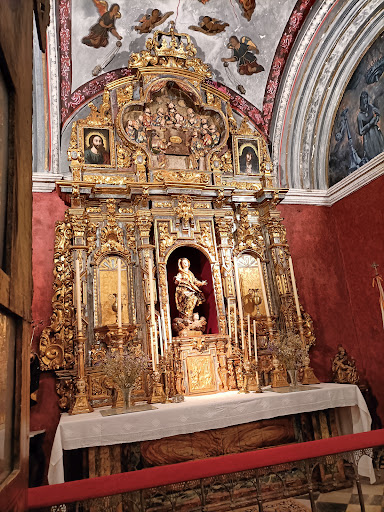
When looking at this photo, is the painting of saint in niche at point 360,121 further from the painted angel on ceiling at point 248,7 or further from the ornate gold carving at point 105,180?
the ornate gold carving at point 105,180

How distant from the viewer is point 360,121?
26.9ft

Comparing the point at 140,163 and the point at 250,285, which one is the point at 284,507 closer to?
the point at 250,285

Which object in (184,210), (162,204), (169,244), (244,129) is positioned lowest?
(169,244)

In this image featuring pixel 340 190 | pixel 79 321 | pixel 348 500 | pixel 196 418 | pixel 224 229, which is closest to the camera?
pixel 348 500

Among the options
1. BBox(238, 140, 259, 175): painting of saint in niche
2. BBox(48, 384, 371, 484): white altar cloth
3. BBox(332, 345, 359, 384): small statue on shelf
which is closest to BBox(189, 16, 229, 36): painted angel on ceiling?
BBox(238, 140, 259, 175): painting of saint in niche

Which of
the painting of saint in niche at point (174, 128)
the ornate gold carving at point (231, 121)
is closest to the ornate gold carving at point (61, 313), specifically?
the painting of saint in niche at point (174, 128)

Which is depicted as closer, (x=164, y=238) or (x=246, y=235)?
(x=164, y=238)

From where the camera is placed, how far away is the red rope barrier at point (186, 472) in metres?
2.63

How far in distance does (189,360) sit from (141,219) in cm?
259

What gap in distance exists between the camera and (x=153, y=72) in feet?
26.6

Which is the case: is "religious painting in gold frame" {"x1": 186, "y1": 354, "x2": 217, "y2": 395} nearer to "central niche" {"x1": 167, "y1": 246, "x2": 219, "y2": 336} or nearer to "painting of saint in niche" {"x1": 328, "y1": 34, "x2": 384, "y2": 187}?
"central niche" {"x1": 167, "y1": 246, "x2": 219, "y2": 336}

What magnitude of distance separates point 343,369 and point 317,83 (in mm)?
5803

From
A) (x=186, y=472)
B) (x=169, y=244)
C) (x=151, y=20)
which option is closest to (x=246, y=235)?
(x=169, y=244)

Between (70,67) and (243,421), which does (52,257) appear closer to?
(70,67)
